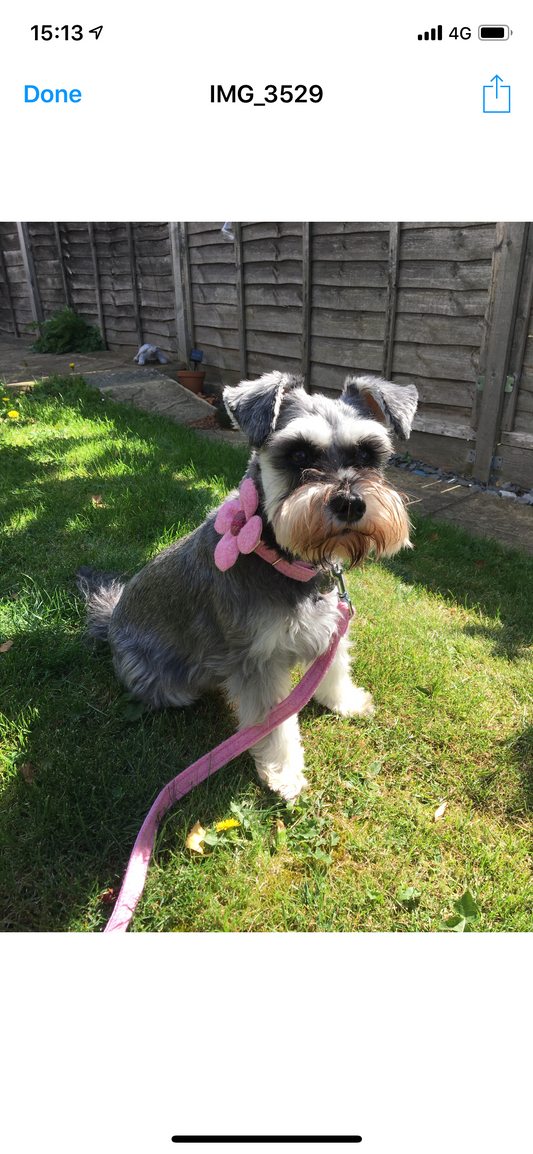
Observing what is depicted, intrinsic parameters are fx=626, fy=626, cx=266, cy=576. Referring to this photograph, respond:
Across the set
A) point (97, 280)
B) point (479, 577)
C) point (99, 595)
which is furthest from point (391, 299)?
point (97, 280)

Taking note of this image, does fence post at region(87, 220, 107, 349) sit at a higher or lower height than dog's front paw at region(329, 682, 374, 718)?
higher

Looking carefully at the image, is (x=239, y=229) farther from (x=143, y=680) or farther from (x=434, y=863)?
(x=434, y=863)

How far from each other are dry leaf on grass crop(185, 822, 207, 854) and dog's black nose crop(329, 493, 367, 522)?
1.37 m

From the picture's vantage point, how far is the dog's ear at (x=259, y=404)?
8.11 feet

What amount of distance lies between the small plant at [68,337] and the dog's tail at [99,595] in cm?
1132

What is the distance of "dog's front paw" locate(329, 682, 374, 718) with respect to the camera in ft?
10.5

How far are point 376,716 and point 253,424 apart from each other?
5.32ft

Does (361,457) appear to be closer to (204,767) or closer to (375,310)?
(204,767)

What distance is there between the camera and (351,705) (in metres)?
3.22

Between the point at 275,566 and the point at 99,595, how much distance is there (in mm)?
1543

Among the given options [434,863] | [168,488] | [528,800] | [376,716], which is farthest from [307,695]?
[168,488]
